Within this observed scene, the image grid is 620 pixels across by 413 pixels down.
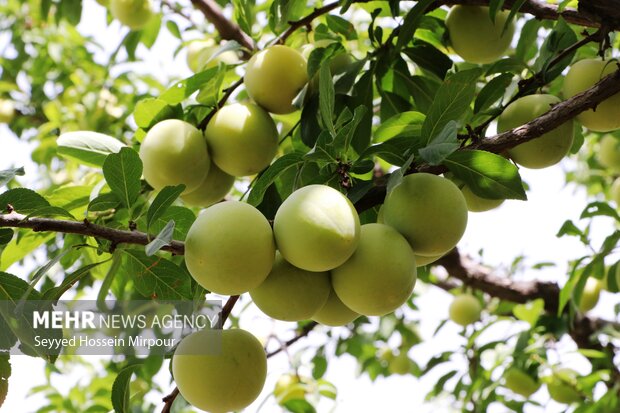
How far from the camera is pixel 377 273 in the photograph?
821mm

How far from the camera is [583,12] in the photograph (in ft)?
3.61

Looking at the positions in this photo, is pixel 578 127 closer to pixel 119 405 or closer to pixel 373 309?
pixel 373 309

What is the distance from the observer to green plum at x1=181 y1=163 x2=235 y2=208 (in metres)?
1.30

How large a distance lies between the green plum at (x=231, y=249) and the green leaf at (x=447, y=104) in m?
0.28

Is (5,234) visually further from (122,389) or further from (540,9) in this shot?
(540,9)

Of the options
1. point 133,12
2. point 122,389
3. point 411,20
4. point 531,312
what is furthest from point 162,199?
point 531,312

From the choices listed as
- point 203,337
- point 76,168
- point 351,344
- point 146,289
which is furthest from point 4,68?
point 203,337

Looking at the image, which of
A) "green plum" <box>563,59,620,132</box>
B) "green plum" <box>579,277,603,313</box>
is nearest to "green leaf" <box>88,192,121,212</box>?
"green plum" <box>563,59,620,132</box>

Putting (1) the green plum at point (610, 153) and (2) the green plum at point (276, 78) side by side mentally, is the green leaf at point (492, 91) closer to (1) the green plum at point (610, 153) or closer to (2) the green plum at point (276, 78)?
(2) the green plum at point (276, 78)

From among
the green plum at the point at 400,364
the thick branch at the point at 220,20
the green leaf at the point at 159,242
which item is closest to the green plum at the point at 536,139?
the green leaf at the point at 159,242

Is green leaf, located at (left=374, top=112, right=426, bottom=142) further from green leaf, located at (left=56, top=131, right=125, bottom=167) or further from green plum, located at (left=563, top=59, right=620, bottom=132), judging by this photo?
green leaf, located at (left=56, top=131, right=125, bottom=167)

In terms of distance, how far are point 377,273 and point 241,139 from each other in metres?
0.47

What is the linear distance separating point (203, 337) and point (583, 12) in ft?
2.66

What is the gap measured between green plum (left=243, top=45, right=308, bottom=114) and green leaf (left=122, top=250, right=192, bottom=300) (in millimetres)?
395
